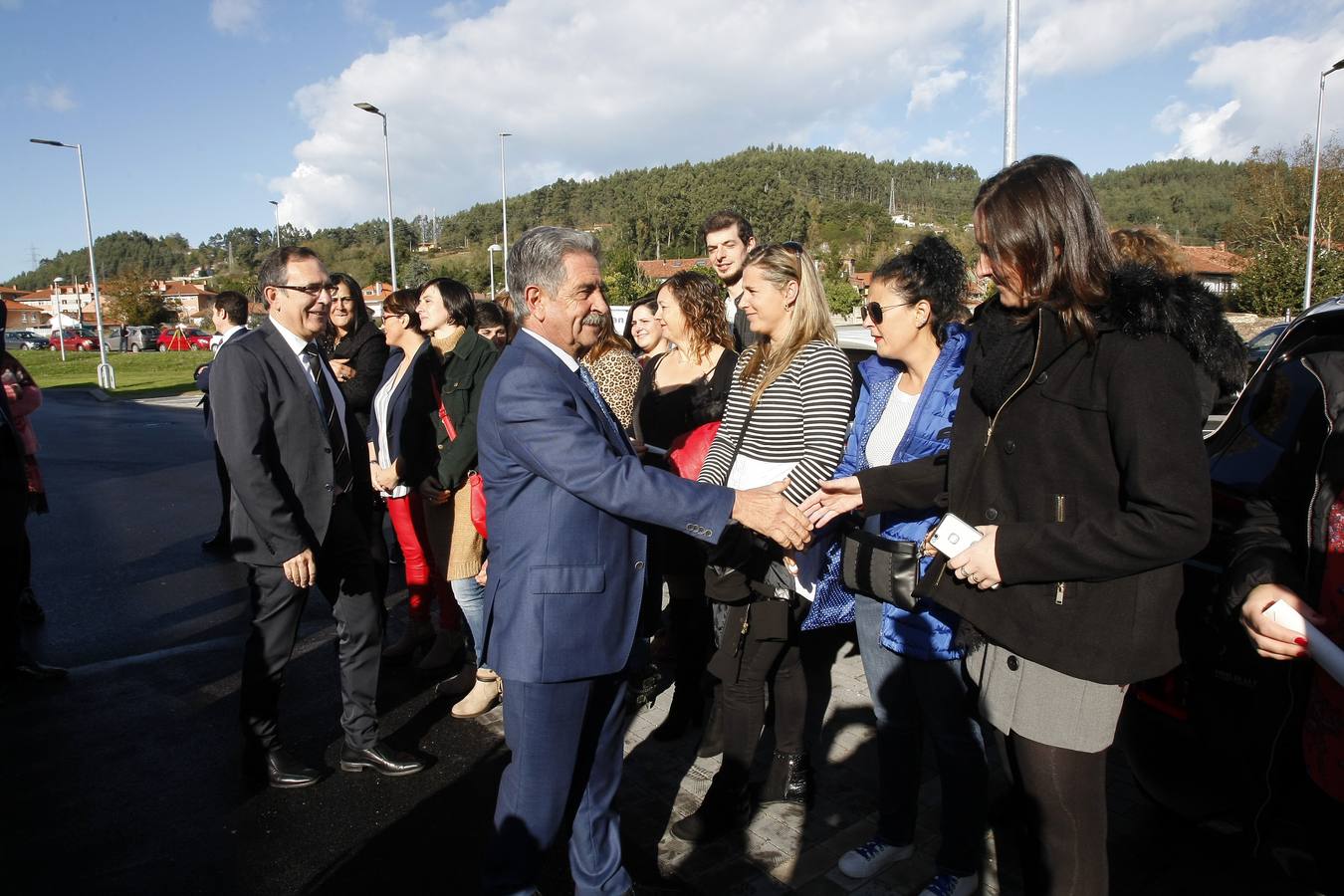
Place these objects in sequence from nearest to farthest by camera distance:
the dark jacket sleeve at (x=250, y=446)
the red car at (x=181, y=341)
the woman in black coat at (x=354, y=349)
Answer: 1. the dark jacket sleeve at (x=250, y=446)
2. the woman in black coat at (x=354, y=349)
3. the red car at (x=181, y=341)

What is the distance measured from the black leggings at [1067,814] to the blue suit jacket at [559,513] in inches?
40.0

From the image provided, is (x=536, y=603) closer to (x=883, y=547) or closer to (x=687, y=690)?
(x=883, y=547)

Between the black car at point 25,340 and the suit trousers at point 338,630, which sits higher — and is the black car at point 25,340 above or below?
above

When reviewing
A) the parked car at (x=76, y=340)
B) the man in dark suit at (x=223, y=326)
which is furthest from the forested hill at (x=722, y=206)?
the man in dark suit at (x=223, y=326)

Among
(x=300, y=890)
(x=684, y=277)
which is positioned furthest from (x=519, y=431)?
(x=684, y=277)

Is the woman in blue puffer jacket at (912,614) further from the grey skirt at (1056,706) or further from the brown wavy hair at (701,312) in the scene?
the brown wavy hair at (701,312)

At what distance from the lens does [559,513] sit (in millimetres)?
2412

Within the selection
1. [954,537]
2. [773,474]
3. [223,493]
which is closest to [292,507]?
[773,474]

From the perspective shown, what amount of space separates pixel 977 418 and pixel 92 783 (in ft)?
13.0

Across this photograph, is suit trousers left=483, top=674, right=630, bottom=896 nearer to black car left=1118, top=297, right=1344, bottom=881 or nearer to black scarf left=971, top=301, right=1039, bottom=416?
black scarf left=971, top=301, right=1039, bottom=416

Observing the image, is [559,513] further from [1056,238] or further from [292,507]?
[292,507]

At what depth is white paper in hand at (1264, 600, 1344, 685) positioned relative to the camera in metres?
1.55

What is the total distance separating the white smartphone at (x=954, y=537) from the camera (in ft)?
6.13

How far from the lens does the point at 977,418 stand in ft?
6.84
